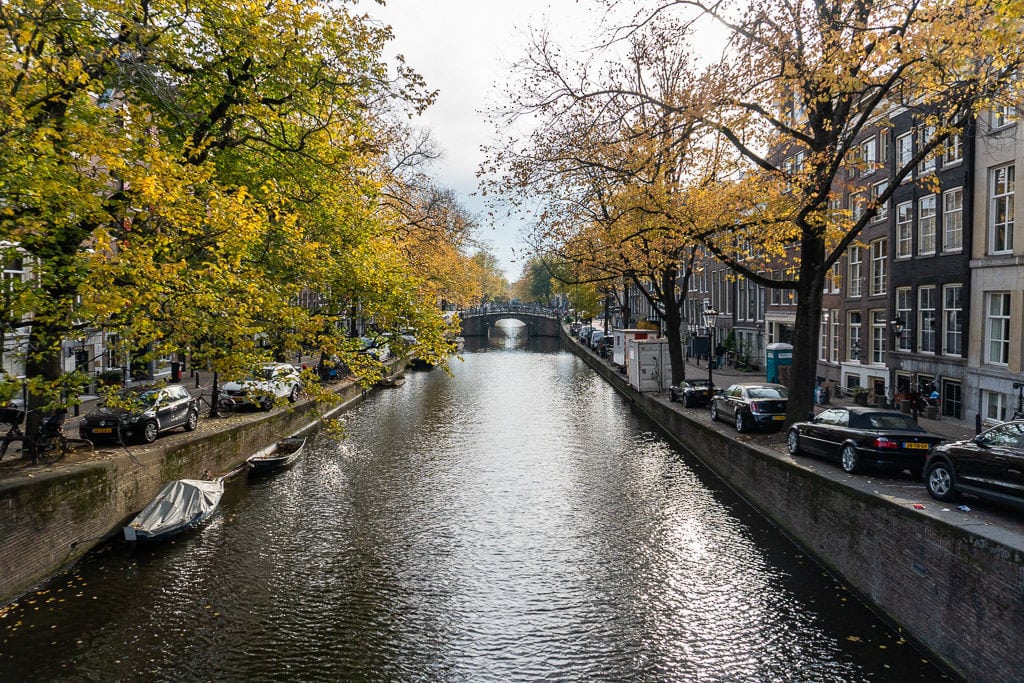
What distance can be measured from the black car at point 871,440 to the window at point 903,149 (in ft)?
54.2

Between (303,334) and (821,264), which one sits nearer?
(303,334)

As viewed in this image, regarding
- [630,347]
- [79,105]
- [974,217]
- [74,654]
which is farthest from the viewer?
[630,347]

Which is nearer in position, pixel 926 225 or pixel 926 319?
pixel 926 225

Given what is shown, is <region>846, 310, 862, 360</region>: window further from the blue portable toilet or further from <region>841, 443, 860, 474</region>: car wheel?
<region>841, 443, 860, 474</region>: car wheel

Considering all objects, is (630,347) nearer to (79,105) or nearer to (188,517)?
(188,517)

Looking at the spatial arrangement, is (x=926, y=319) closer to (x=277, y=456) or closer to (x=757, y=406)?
(x=757, y=406)

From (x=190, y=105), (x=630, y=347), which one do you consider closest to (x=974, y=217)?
(x=630, y=347)

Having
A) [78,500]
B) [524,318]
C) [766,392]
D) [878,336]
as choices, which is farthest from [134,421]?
[524,318]

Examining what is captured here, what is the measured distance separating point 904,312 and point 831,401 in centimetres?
507

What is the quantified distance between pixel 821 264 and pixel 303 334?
14.2 metres

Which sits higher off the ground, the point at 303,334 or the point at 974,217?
the point at 974,217

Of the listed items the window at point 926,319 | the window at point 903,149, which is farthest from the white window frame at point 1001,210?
the window at point 903,149

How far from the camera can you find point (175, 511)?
17031mm

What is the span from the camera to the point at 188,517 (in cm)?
1717
